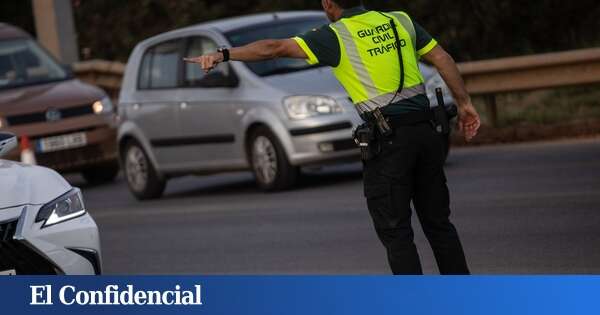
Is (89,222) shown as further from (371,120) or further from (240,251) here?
(240,251)

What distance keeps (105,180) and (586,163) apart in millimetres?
7114

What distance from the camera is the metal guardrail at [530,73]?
62.3ft

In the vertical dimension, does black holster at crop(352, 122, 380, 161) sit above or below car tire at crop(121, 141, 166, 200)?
above

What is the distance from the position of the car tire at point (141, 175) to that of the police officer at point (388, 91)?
31.7 ft

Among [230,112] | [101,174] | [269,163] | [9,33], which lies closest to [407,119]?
[269,163]

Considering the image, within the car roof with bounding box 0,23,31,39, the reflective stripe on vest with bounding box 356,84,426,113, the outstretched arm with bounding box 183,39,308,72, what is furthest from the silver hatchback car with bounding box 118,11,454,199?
the outstretched arm with bounding box 183,39,308,72

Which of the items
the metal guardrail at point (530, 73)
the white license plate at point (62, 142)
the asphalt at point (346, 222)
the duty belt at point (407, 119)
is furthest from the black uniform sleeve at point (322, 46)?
the white license plate at point (62, 142)

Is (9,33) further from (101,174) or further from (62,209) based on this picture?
(62,209)

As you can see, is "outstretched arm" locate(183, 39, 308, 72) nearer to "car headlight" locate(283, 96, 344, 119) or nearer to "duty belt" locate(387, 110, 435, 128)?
"duty belt" locate(387, 110, 435, 128)

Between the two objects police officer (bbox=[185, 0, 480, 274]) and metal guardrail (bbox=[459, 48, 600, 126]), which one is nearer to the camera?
police officer (bbox=[185, 0, 480, 274])

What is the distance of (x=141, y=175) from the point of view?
17594 millimetres

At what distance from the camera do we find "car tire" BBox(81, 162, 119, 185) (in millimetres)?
20109

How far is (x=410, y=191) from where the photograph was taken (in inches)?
311

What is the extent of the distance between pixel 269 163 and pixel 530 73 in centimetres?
453
